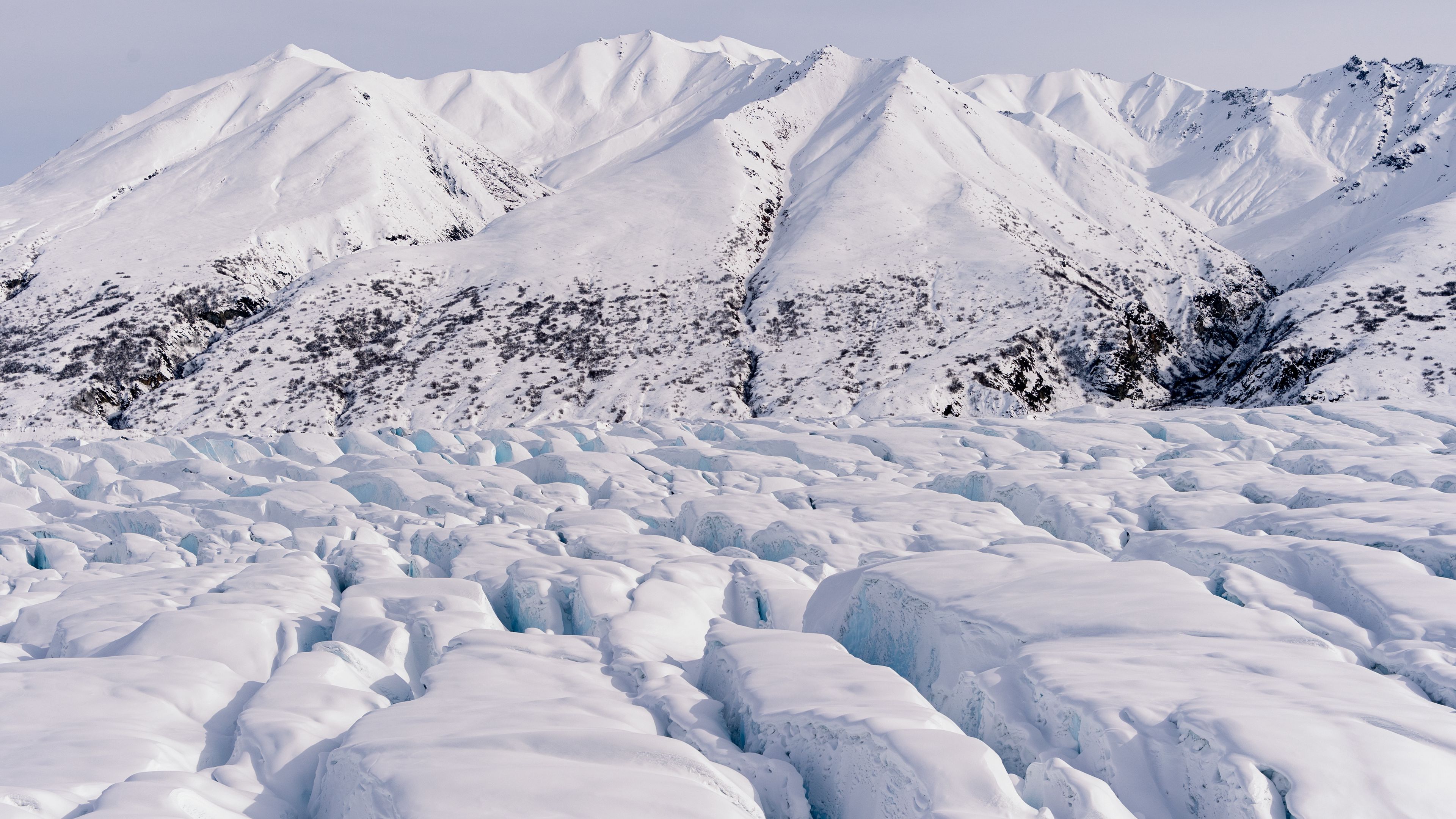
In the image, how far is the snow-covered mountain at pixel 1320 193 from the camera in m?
47.6

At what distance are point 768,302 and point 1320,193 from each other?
93315mm

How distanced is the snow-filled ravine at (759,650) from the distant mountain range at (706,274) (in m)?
28.0

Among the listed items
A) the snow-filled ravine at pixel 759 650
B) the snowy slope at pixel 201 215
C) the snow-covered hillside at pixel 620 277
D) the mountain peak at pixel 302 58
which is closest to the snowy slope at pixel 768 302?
the snow-covered hillside at pixel 620 277

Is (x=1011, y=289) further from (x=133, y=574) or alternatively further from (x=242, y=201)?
(x=242, y=201)

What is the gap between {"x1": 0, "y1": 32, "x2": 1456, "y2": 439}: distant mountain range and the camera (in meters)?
51.8

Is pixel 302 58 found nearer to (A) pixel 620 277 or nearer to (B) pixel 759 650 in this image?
(A) pixel 620 277

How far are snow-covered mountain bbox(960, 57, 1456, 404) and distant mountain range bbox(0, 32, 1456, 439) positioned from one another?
16.4 inches

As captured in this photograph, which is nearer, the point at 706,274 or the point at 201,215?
the point at 706,274

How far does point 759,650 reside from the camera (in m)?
10.6

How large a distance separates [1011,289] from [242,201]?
75.3 metres

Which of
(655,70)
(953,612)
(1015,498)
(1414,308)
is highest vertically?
(655,70)

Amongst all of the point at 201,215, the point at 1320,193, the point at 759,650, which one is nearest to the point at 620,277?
the point at 201,215

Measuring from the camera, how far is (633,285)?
6544cm

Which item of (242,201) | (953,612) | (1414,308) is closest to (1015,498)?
(953,612)
